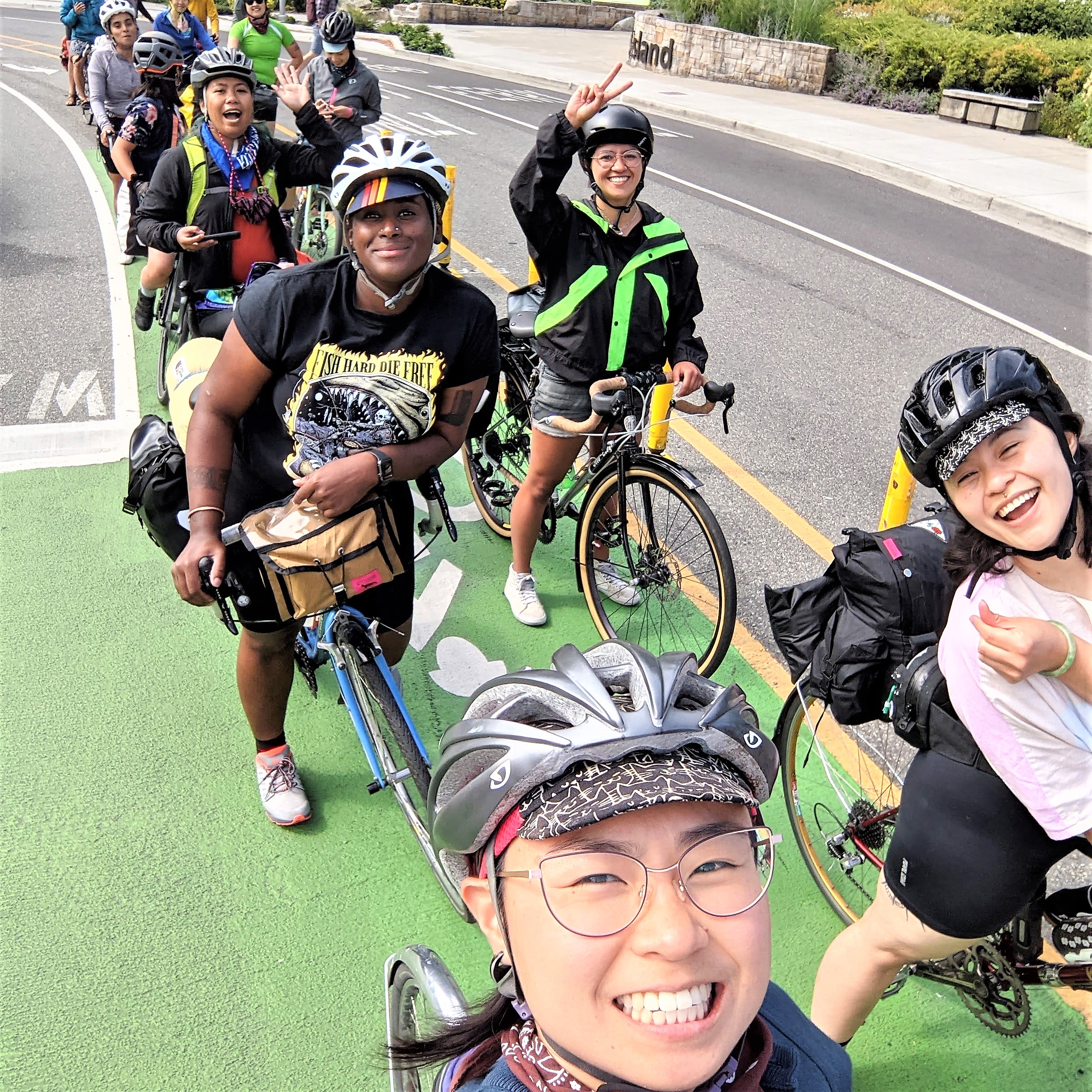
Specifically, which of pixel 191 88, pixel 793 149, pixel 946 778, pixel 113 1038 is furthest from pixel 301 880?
pixel 793 149

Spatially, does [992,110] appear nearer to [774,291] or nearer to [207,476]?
[774,291]

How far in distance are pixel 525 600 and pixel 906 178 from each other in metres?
13.6

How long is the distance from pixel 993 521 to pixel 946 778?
0.64 m

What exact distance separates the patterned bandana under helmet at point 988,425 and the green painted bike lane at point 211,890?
6.18ft

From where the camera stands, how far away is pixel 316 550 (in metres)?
3.26

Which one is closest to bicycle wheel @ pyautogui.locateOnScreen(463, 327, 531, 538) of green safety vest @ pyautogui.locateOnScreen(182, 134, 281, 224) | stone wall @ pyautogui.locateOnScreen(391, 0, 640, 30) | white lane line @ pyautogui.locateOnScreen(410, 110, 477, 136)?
green safety vest @ pyautogui.locateOnScreen(182, 134, 281, 224)

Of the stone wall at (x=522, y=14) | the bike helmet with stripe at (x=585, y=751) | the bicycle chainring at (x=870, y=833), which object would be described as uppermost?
the stone wall at (x=522, y=14)

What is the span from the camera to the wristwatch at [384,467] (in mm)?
3248

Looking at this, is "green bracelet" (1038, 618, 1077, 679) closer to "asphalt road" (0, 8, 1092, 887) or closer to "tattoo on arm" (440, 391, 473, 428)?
"tattoo on arm" (440, 391, 473, 428)

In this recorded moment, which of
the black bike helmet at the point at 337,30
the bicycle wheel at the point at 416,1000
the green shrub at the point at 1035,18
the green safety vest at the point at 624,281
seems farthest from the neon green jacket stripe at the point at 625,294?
the green shrub at the point at 1035,18

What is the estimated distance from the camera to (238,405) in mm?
3248

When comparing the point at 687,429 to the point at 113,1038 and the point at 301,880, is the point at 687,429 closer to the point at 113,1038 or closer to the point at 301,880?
the point at 301,880

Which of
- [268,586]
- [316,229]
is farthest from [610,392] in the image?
[316,229]

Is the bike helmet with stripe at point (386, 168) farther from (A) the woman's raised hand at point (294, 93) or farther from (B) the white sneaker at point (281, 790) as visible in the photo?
(A) the woman's raised hand at point (294, 93)
